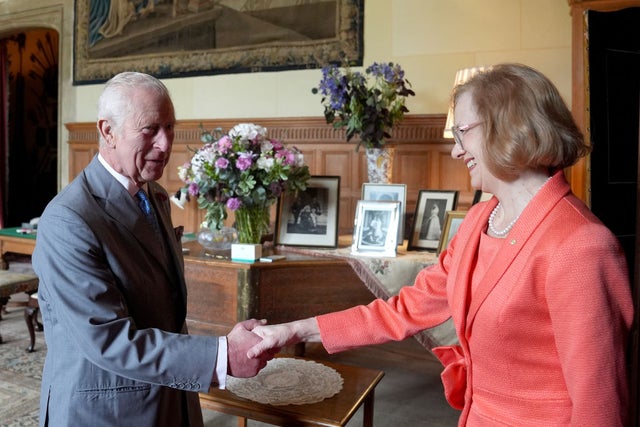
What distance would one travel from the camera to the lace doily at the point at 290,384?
211 cm

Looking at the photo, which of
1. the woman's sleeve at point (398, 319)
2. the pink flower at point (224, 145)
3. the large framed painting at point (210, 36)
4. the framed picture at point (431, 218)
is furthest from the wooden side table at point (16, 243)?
the woman's sleeve at point (398, 319)

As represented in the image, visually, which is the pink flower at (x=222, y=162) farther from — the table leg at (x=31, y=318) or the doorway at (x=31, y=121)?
the doorway at (x=31, y=121)

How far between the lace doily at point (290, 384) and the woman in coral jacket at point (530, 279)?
0.75 m

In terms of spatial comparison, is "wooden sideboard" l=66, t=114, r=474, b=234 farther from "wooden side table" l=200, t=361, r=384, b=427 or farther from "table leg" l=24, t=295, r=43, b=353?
"wooden side table" l=200, t=361, r=384, b=427

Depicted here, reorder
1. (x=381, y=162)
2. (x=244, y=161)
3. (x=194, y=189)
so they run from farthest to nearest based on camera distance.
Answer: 1. (x=381, y=162)
2. (x=194, y=189)
3. (x=244, y=161)

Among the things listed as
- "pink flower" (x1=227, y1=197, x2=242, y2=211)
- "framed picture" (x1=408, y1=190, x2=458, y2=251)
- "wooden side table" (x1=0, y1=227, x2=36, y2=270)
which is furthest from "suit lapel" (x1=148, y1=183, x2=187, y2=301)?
"wooden side table" (x1=0, y1=227, x2=36, y2=270)

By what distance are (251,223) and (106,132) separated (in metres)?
1.65

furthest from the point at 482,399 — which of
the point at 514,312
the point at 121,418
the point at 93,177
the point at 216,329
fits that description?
the point at 216,329

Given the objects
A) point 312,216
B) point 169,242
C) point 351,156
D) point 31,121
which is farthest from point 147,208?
point 31,121

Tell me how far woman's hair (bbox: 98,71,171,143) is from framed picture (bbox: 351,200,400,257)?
6.50 ft

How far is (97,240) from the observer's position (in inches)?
54.9

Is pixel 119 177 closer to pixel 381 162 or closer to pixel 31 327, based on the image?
pixel 381 162

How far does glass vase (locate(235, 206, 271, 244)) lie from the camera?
316 cm

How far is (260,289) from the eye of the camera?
3.00 m
